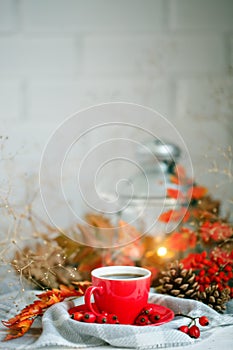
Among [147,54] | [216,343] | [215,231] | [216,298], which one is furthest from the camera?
[147,54]

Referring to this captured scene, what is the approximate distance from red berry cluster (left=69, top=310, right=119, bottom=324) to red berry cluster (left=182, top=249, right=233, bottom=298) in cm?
22

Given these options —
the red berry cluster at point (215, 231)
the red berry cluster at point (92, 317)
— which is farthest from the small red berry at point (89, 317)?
the red berry cluster at point (215, 231)

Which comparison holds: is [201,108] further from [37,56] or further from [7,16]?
[7,16]

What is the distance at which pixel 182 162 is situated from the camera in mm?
1201

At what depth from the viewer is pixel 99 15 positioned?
1.24m

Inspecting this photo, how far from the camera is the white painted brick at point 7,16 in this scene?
4.03ft

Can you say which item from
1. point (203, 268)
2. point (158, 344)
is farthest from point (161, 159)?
point (158, 344)

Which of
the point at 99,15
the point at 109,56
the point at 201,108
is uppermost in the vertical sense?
the point at 99,15

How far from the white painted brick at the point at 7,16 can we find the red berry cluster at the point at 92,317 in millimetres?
770

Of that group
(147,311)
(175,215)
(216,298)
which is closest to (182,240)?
(175,215)

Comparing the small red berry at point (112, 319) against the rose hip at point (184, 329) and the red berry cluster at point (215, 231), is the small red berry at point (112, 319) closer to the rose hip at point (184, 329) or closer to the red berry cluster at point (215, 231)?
the rose hip at point (184, 329)

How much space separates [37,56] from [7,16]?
A: 0.12m

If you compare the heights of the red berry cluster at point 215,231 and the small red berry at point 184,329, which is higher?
the red berry cluster at point 215,231

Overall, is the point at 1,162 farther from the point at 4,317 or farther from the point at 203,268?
the point at 203,268
